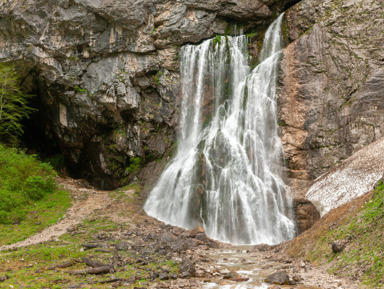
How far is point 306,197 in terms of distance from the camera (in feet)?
61.7

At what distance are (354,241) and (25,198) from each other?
A: 721 inches

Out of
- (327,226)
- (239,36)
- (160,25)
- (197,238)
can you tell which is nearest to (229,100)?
(239,36)

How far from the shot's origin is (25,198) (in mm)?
19406

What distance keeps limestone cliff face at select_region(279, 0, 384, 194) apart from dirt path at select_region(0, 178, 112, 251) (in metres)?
13.4

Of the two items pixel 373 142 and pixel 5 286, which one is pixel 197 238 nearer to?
pixel 5 286

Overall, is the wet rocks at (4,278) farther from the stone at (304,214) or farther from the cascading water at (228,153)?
the stone at (304,214)

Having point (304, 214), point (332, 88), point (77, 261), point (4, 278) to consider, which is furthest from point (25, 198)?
point (332, 88)

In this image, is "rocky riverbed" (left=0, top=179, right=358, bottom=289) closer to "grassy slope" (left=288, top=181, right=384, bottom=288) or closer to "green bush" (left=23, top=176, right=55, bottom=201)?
"grassy slope" (left=288, top=181, right=384, bottom=288)

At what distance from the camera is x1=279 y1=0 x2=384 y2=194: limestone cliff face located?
2017cm

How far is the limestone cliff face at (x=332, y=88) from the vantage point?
2017 centimetres

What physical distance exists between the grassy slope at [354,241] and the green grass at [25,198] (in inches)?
520

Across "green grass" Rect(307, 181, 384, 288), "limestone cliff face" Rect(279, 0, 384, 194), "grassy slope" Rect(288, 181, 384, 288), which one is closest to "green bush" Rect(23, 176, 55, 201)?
"grassy slope" Rect(288, 181, 384, 288)

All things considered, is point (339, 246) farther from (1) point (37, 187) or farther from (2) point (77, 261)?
(1) point (37, 187)

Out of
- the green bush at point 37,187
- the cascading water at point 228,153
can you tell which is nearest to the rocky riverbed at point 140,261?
the cascading water at point 228,153
